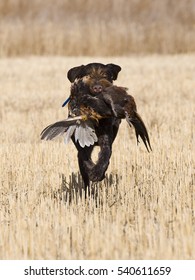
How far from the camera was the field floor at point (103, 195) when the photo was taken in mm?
4199

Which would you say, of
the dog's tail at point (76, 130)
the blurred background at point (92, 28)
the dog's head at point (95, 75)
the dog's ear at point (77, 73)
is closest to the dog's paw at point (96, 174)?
the dog's tail at point (76, 130)

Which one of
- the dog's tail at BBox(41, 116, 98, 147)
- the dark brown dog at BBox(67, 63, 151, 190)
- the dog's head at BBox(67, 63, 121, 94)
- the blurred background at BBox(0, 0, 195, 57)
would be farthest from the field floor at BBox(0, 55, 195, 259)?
the blurred background at BBox(0, 0, 195, 57)

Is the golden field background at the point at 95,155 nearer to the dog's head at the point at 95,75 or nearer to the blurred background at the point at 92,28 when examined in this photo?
the blurred background at the point at 92,28

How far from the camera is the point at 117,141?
26.6 ft

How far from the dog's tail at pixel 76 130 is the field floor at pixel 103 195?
1.72 ft

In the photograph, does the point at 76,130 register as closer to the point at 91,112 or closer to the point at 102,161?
the point at 91,112

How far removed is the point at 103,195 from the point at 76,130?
81 cm

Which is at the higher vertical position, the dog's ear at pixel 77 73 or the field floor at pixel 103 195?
the dog's ear at pixel 77 73

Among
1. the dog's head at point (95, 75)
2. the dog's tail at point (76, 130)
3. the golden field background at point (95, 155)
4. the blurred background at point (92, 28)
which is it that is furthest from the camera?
the blurred background at point (92, 28)

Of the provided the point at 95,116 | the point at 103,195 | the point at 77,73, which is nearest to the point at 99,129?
the point at 95,116

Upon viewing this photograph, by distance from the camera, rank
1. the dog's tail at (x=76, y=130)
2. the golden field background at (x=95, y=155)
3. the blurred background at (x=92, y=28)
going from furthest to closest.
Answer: the blurred background at (x=92, y=28) → the dog's tail at (x=76, y=130) → the golden field background at (x=95, y=155)
